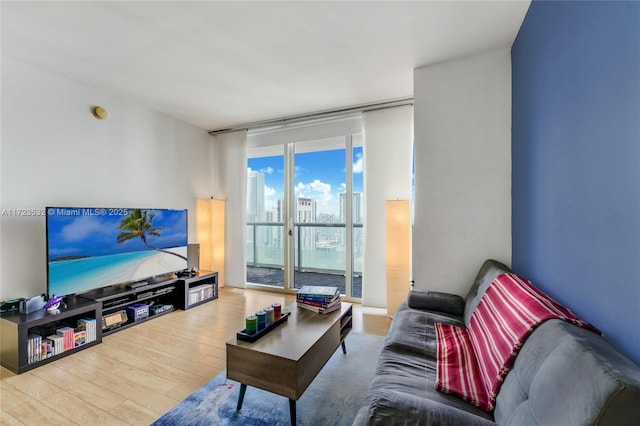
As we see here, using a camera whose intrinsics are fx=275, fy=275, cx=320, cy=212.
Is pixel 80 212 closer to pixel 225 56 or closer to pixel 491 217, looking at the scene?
pixel 225 56

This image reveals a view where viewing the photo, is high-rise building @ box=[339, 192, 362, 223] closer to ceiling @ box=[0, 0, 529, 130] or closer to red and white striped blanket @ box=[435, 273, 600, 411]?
ceiling @ box=[0, 0, 529, 130]

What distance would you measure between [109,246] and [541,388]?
3574 mm

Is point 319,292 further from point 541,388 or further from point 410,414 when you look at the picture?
point 541,388

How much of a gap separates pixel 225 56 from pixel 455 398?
9.66 ft

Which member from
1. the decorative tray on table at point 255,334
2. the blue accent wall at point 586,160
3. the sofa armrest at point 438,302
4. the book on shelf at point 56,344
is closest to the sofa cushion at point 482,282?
the sofa armrest at point 438,302

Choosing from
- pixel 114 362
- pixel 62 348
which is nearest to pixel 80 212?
pixel 62 348

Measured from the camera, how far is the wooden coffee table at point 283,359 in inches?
58.6

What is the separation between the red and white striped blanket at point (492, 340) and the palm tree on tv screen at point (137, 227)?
10.7ft

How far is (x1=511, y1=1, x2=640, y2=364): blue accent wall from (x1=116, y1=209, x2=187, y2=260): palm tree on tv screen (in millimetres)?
3791

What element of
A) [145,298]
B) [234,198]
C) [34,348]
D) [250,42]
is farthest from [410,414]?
[234,198]

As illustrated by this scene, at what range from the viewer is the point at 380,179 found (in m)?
3.57

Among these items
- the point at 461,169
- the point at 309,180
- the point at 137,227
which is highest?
the point at 309,180

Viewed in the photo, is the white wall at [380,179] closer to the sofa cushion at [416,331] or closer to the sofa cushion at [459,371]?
the sofa cushion at [416,331]

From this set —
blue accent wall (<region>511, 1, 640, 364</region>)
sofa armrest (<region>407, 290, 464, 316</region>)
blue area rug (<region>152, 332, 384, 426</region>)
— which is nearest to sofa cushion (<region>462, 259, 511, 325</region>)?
sofa armrest (<region>407, 290, 464, 316</region>)
